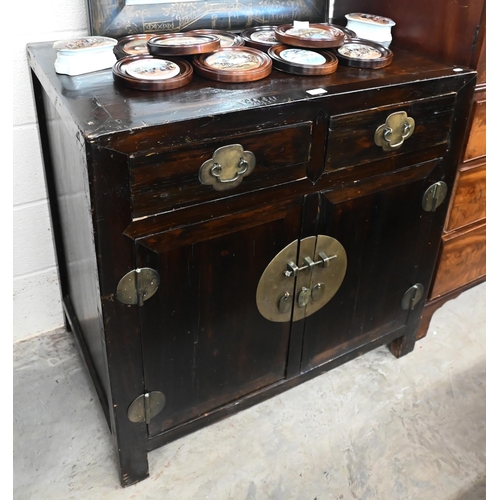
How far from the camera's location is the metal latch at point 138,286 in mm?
1002

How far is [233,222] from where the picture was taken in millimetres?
1068

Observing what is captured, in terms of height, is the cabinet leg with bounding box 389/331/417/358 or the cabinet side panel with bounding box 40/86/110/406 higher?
the cabinet side panel with bounding box 40/86/110/406

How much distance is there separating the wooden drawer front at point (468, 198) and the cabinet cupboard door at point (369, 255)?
6.0 inches

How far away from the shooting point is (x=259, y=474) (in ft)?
4.33

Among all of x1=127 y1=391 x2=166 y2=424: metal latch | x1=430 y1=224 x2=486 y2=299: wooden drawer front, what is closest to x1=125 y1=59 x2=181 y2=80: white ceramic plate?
x1=127 y1=391 x2=166 y2=424: metal latch

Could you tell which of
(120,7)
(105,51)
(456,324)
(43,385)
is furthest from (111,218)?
(456,324)

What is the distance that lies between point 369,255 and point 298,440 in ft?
1.72

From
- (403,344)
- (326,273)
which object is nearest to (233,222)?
(326,273)

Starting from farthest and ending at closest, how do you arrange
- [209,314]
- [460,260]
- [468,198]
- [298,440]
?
1. [460,260]
2. [468,198]
3. [298,440]
4. [209,314]

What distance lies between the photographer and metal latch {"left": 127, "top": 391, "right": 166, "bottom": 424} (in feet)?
3.81

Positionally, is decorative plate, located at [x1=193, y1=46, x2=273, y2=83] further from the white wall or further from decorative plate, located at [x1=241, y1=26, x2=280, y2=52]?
the white wall

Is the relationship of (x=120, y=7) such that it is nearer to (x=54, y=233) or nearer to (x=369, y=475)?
(x=54, y=233)

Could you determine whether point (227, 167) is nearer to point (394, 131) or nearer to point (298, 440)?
point (394, 131)

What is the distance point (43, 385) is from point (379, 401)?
0.97 m
